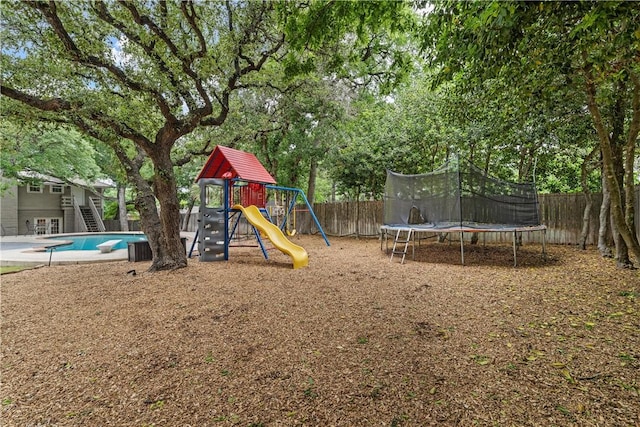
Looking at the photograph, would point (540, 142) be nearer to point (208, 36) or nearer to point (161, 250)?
point (208, 36)

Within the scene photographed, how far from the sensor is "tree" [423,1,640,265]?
7.22 ft

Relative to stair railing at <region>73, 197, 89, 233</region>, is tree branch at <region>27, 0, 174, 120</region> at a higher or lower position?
higher

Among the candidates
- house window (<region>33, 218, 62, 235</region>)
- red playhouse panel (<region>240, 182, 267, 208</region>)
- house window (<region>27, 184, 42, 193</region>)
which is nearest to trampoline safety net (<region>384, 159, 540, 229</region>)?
red playhouse panel (<region>240, 182, 267, 208</region>)

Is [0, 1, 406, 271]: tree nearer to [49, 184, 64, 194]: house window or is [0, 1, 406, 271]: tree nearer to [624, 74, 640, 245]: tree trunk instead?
[624, 74, 640, 245]: tree trunk

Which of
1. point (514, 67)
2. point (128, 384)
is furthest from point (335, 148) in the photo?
point (128, 384)

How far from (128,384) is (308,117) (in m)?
10.2

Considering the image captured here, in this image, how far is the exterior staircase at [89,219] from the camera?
17734mm

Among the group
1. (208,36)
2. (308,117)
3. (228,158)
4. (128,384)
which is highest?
(308,117)

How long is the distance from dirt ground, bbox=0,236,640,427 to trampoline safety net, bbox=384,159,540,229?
7.69 feet

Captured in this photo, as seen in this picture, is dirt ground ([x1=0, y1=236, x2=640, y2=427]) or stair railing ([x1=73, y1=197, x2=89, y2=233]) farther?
stair railing ([x1=73, y1=197, x2=89, y2=233])

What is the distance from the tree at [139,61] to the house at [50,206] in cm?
1343

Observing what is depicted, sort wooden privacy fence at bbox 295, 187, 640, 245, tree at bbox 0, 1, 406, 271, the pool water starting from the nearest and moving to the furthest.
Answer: tree at bbox 0, 1, 406, 271
wooden privacy fence at bbox 295, 187, 640, 245
the pool water

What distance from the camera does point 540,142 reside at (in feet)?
22.6

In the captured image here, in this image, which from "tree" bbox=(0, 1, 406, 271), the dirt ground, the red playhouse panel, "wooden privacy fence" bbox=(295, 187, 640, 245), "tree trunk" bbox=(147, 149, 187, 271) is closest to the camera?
the dirt ground
